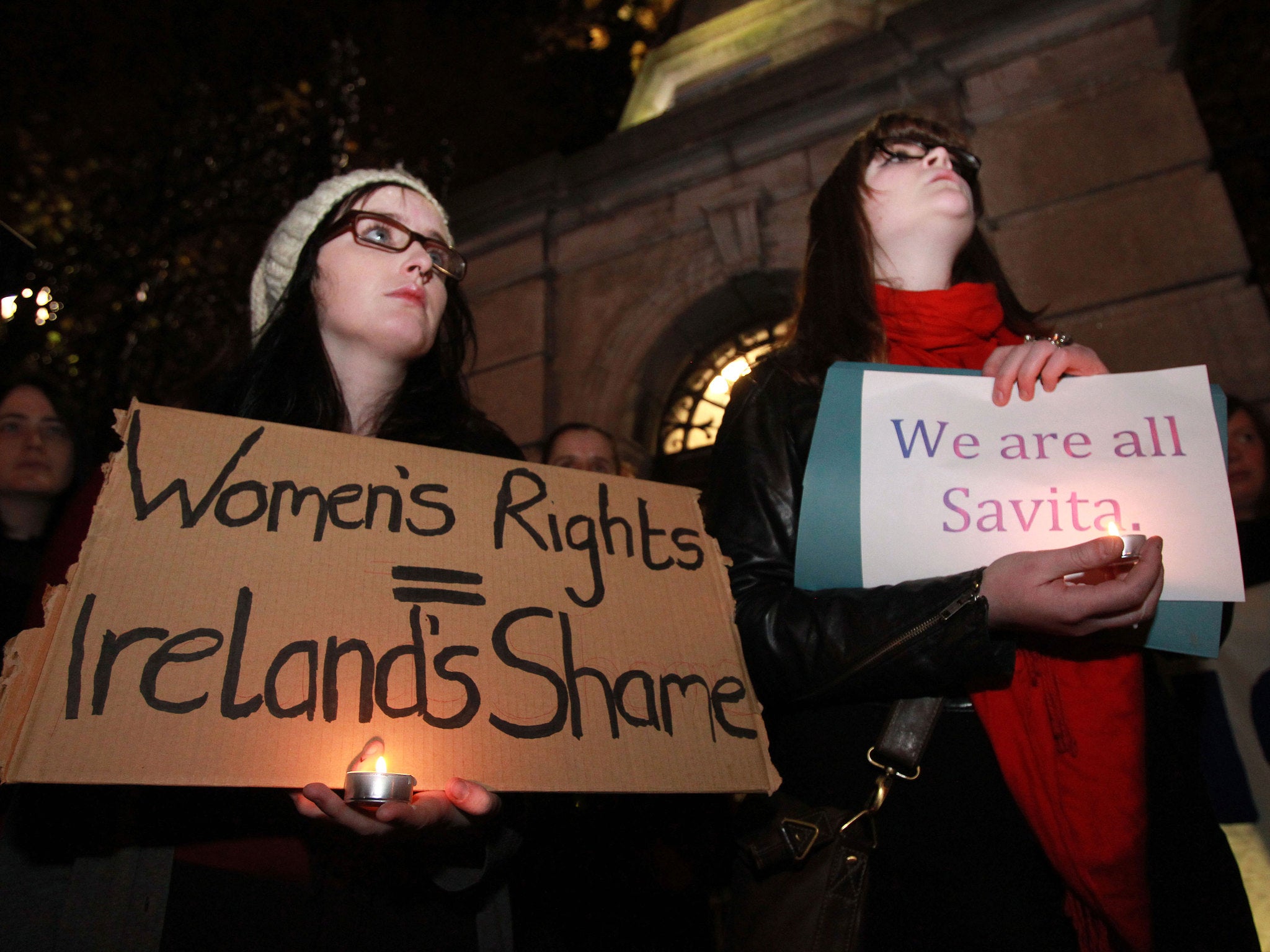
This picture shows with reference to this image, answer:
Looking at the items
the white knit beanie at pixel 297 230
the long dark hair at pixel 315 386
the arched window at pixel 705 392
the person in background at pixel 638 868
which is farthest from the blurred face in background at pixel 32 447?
the arched window at pixel 705 392

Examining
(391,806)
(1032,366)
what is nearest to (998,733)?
(1032,366)

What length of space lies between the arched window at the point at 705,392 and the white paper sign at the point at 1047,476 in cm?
460

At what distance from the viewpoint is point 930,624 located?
1229 millimetres

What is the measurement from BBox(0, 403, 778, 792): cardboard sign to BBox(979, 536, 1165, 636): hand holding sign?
1.42 feet

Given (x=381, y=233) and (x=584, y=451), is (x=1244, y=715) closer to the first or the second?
(x=584, y=451)

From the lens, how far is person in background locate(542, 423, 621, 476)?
13.0 feet

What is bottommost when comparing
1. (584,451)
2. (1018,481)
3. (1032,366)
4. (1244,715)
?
(1244,715)

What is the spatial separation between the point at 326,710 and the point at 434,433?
91cm

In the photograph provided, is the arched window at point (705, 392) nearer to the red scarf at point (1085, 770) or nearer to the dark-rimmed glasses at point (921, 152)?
the dark-rimmed glasses at point (921, 152)

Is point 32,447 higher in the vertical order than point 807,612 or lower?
higher

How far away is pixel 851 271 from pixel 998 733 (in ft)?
3.36

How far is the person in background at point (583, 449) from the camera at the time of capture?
3.97 m

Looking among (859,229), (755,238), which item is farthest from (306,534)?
(755,238)

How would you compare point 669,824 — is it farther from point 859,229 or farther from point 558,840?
point 859,229
